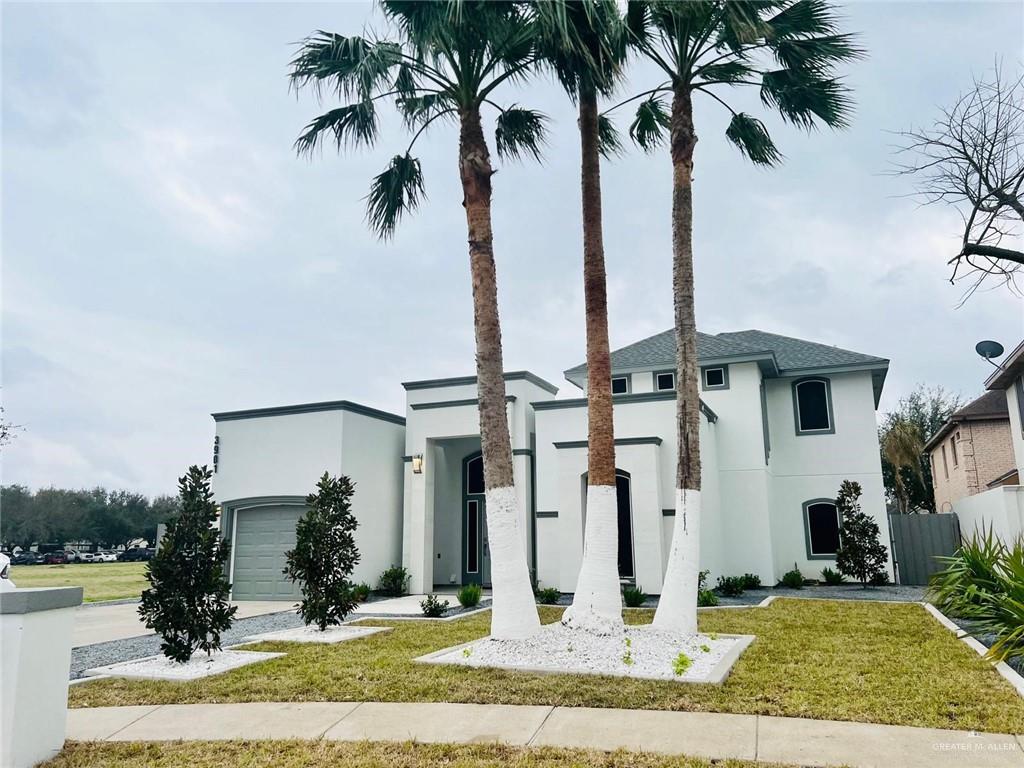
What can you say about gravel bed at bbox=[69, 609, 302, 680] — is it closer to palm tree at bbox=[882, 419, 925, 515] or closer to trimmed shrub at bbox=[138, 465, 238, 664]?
trimmed shrub at bbox=[138, 465, 238, 664]

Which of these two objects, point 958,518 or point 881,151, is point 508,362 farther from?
point 958,518

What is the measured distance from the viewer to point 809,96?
10258 mm

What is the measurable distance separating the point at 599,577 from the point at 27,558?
2418 inches

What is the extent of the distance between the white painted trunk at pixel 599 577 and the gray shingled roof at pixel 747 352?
31.2ft

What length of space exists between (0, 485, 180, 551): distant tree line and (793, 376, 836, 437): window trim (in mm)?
46679

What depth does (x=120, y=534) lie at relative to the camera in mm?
61438

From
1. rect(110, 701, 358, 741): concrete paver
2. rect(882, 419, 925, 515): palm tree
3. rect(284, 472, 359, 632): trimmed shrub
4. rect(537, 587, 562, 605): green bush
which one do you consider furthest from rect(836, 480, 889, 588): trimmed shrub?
rect(882, 419, 925, 515): palm tree

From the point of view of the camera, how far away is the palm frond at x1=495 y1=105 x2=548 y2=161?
37.9 ft

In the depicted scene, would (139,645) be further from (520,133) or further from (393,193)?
(520,133)

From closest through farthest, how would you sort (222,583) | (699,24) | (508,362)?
1. (222,583)
2. (699,24)
3. (508,362)

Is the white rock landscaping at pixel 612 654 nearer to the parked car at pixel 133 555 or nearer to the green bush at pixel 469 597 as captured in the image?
the green bush at pixel 469 597

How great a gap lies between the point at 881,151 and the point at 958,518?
10.5 m

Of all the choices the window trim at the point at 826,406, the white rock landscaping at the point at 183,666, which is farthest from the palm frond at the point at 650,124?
the white rock landscaping at the point at 183,666

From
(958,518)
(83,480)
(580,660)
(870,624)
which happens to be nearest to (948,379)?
(958,518)
